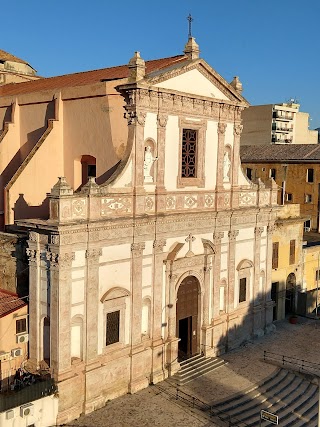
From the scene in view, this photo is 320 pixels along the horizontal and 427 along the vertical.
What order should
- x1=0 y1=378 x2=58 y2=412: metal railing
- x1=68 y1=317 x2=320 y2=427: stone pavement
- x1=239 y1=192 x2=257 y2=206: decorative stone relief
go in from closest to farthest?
1. x1=0 y1=378 x2=58 y2=412: metal railing
2. x1=68 y1=317 x2=320 y2=427: stone pavement
3. x1=239 y1=192 x2=257 y2=206: decorative stone relief

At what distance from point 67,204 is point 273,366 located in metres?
14.1

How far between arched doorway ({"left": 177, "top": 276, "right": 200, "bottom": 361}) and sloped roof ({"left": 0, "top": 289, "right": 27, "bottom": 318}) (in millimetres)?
8252

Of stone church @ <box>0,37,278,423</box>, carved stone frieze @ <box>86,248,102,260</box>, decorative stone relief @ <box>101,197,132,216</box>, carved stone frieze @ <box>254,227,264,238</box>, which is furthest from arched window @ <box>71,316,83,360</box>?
carved stone frieze @ <box>254,227,264,238</box>

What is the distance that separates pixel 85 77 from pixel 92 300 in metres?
13.3

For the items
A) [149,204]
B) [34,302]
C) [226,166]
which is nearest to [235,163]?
[226,166]

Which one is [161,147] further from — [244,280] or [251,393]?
[251,393]

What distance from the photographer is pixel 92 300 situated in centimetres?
2055

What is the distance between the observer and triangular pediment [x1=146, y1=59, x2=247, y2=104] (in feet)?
75.0

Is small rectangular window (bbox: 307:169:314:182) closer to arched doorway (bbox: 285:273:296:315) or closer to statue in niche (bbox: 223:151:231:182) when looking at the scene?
arched doorway (bbox: 285:273:296:315)

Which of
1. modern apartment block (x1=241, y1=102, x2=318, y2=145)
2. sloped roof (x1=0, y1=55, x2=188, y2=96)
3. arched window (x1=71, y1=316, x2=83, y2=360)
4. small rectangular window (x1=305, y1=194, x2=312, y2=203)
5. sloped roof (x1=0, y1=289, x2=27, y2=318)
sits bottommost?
arched window (x1=71, y1=316, x2=83, y2=360)

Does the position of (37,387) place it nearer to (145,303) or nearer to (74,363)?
(74,363)

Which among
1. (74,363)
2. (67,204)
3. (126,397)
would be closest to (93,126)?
(67,204)

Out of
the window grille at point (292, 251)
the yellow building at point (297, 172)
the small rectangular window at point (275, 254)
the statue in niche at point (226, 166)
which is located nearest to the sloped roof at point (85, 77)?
the statue in niche at point (226, 166)

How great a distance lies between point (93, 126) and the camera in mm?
23266
